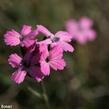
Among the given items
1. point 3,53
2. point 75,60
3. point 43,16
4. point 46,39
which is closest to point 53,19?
point 43,16

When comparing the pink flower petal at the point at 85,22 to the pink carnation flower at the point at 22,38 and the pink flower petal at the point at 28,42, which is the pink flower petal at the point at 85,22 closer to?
the pink carnation flower at the point at 22,38

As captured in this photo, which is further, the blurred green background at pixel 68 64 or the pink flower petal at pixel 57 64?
the blurred green background at pixel 68 64

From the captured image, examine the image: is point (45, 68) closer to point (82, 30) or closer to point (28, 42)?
point (28, 42)

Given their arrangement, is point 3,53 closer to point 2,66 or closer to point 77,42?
point 2,66

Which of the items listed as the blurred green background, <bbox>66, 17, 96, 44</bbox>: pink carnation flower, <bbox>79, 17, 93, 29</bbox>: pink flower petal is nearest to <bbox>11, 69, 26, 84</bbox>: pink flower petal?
the blurred green background

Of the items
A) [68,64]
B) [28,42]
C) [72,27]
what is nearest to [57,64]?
[28,42]

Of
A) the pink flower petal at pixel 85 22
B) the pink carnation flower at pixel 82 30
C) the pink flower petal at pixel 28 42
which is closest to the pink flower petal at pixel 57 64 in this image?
the pink flower petal at pixel 28 42

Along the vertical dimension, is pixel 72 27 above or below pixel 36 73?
above
